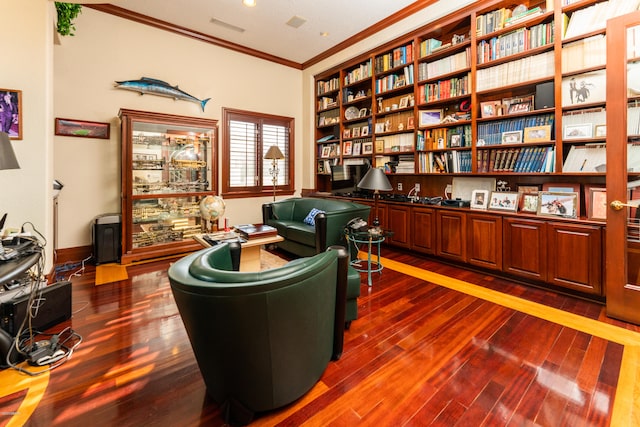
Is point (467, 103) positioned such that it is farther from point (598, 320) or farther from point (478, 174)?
point (598, 320)

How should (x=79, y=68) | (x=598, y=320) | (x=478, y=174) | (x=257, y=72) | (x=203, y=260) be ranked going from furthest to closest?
1. (x=257, y=72)
2. (x=79, y=68)
3. (x=478, y=174)
4. (x=598, y=320)
5. (x=203, y=260)

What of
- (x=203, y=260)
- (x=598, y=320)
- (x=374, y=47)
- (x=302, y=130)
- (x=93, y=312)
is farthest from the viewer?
(x=302, y=130)

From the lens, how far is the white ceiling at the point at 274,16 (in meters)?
3.96

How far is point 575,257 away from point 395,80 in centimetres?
327

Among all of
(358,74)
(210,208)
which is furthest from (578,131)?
(210,208)

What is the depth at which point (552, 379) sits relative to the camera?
5.68 feet

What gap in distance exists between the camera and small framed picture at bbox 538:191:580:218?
2822 mm

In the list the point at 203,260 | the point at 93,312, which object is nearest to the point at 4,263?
the point at 93,312

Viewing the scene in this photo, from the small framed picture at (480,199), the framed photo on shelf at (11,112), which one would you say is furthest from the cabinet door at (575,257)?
the framed photo on shelf at (11,112)

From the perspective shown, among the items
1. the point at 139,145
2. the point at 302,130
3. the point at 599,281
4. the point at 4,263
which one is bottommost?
the point at 599,281

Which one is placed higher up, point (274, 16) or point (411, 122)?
point (274, 16)

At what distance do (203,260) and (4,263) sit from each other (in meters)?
1.25

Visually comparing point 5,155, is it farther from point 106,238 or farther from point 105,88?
point 105,88

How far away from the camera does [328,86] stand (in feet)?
18.9
